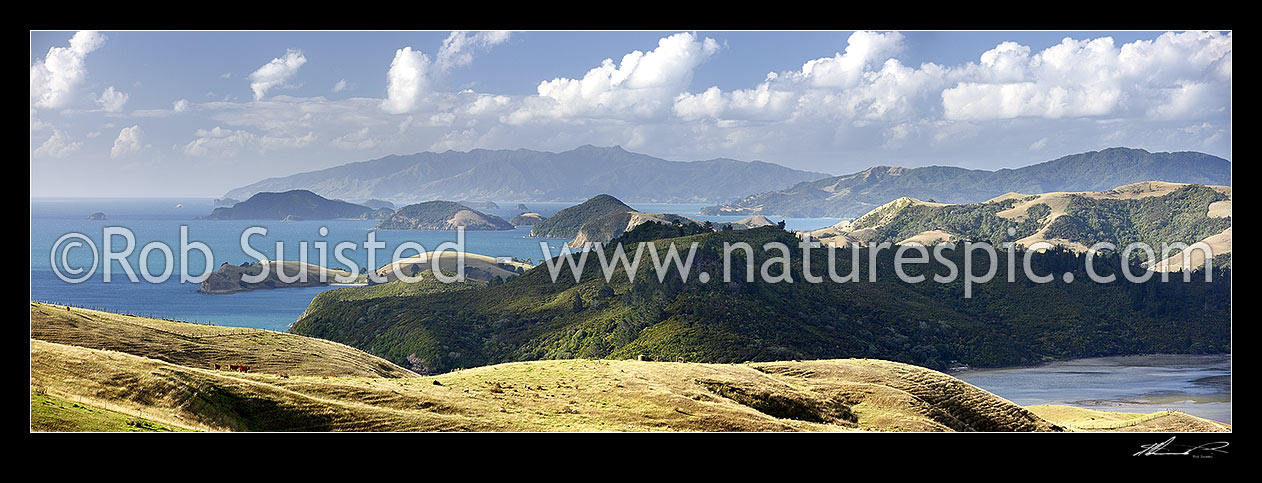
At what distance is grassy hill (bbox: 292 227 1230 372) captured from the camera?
64562 mm

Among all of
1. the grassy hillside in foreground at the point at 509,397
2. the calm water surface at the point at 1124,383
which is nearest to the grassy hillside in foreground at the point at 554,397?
the grassy hillside in foreground at the point at 509,397

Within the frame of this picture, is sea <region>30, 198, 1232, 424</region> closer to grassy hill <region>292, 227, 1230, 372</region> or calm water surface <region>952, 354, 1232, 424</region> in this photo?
calm water surface <region>952, 354, 1232, 424</region>

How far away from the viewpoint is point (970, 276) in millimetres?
87750

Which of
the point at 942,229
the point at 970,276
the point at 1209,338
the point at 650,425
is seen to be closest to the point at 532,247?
the point at 942,229

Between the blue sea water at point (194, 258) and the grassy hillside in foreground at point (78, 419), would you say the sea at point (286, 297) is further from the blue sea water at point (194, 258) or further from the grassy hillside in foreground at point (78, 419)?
the grassy hillside in foreground at point (78, 419)

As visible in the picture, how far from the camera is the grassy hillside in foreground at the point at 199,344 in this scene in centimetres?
2390

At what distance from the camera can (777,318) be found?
67.5 m

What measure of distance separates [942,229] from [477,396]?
164970 millimetres
